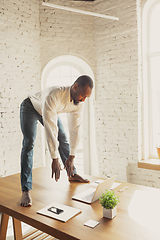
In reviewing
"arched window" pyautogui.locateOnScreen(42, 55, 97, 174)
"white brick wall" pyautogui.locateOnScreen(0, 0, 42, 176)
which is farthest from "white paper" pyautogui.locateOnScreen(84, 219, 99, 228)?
"arched window" pyautogui.locateOnScreen(42, 55, 97, 174)

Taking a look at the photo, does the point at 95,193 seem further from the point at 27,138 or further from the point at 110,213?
the point at 27,138

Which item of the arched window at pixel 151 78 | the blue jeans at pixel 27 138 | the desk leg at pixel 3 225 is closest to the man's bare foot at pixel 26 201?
the blue jeans at pixel 27 138

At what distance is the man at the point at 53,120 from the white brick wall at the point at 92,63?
122 centimetres

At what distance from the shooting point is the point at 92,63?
4090 mm

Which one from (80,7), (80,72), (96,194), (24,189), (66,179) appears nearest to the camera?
(96,194)

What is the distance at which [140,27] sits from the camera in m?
3.61

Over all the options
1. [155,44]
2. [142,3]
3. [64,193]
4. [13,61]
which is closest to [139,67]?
[155,44]

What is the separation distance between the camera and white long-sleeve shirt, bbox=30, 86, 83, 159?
76.7 inches

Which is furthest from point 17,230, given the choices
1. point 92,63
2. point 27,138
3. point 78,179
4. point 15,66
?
point 92,63

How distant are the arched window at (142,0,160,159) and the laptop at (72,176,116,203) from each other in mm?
1847

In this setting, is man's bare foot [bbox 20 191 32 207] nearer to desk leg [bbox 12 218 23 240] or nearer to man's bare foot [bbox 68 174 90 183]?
desk leg [bbox 12 218 23 240]

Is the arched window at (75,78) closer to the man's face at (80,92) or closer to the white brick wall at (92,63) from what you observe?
the white brick wall at (92,63)

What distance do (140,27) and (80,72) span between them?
1362 mm

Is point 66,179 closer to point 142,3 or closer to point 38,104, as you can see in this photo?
point 38,104
